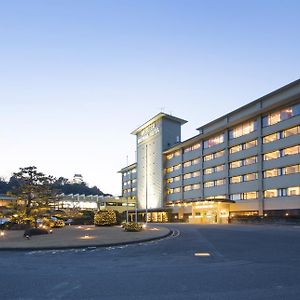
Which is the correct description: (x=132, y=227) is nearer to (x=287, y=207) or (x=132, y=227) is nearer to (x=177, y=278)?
(x=177, y=278)

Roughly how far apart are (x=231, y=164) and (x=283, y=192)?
14184 mm

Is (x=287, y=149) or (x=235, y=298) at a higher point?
(x=287, y=149)

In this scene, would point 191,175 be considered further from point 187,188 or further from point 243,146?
point 243,146

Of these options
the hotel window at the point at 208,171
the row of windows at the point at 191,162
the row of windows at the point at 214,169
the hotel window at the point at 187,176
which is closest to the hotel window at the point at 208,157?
the row of windows at the point at 214,169

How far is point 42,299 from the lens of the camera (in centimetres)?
760

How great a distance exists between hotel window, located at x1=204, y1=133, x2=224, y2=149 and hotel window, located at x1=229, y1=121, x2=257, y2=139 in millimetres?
2977

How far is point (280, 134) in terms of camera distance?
5847cm

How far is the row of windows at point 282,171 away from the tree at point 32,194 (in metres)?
32.7

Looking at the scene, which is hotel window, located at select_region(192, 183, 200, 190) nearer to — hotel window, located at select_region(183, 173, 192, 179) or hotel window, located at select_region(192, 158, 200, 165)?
hotel window, located at select_region(183, 173, 192, 179)

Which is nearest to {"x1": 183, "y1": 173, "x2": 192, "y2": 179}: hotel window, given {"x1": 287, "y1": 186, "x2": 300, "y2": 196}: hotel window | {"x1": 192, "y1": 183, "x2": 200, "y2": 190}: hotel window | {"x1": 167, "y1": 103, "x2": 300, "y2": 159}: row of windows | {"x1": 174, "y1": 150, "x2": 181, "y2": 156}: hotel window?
{"x1": 192, "y1": 183, "x2": 200, "y2": 190}: hotel window

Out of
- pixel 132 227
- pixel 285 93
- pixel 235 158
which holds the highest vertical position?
pixel 285 93

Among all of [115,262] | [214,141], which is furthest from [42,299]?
[214,141]

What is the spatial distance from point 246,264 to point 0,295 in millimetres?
7423

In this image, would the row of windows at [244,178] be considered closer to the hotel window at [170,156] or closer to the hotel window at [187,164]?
the hotel window at [187,164]
